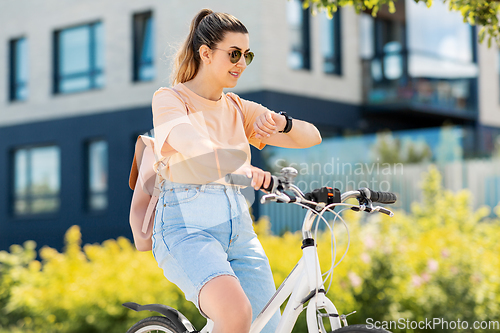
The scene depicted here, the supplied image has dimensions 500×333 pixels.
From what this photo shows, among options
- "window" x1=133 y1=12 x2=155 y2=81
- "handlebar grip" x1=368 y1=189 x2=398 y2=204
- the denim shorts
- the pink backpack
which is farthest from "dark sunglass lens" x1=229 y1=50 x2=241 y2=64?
"window" x1=133 y1=12 x2=155 y2=81

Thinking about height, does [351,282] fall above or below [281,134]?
below

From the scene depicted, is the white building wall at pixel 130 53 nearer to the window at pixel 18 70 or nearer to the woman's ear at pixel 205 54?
the window at pixel 18 70

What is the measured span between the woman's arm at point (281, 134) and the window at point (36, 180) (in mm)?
12569

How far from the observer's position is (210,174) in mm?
2539

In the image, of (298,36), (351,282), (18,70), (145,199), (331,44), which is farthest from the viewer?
(18,70)

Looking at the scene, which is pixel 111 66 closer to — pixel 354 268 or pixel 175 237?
pixel 354 268

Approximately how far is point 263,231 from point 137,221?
14.3ft

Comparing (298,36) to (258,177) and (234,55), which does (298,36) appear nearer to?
(234,55)

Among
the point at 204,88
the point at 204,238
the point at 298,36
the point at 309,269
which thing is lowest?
A: the point at 309,269

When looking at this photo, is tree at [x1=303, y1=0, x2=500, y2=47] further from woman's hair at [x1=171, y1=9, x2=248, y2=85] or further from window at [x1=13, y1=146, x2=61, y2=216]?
window at [x1=13, y1=146, x2=61, y2=216]

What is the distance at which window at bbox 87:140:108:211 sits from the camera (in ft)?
46.0

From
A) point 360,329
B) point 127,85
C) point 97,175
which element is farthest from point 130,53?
point 360,329

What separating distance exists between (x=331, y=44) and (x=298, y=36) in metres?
1.27

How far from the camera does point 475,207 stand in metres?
11.0
